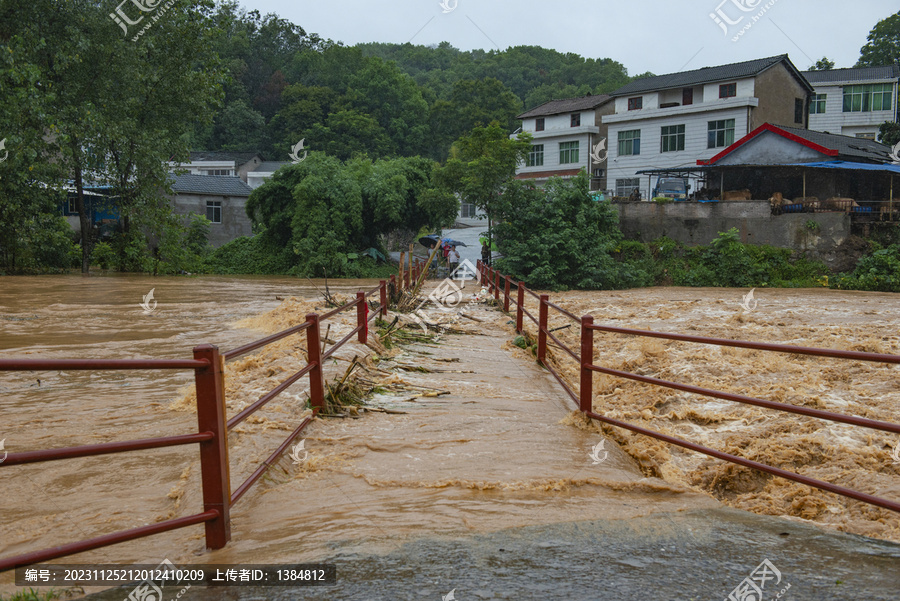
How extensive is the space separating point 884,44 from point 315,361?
73.6 m

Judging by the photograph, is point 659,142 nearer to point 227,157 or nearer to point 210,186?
point 210,186

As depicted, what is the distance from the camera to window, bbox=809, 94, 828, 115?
4553 cm

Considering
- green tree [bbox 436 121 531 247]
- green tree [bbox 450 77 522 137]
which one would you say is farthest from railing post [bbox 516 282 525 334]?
green tree [bbox 450 77 522 137]

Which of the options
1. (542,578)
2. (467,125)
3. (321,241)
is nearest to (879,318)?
(542,578)

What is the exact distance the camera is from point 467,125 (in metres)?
66.8

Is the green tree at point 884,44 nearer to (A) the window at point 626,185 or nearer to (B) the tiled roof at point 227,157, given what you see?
(A) the window at point 626,185

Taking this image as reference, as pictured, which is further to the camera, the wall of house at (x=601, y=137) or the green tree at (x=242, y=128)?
the green tree at (x=242, y=128)

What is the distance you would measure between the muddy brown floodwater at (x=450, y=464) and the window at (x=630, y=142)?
105ft

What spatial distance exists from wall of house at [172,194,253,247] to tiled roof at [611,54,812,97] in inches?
1003

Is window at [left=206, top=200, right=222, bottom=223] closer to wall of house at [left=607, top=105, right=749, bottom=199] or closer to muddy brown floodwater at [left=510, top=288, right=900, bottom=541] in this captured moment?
wall of house at [left=607, top=105, right=749, bottom=199]

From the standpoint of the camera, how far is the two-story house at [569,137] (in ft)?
149

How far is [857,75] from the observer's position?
44.8m

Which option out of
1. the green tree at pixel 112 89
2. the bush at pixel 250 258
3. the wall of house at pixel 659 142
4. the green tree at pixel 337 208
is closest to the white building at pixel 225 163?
the bush at pixel 250 258

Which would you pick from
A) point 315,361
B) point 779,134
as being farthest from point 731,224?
point 315,361
